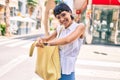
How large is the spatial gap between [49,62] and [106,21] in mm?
17887

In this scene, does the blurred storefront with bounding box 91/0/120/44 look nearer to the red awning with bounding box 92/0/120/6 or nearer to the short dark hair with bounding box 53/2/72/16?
the red awning with bounding box 92/0/120/6

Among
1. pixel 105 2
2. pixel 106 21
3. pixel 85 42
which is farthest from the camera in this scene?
pixel 85 42

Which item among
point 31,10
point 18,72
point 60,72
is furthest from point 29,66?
point 31,10

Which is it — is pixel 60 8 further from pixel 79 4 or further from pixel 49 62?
pixel 49 62

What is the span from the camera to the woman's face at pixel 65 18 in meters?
2.54

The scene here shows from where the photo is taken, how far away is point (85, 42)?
20.7 metres

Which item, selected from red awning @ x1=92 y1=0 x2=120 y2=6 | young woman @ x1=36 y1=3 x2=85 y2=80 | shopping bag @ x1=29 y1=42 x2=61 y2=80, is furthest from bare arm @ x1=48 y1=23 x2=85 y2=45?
red awning @ x1=92 y1=0 x2=120 y2=6

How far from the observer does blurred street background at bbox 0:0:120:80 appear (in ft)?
16.2

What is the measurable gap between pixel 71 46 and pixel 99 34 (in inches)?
721

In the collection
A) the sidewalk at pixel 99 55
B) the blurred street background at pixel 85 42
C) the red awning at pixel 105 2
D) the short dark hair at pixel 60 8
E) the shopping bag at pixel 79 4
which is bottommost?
the sidewalk at pixel 99 55

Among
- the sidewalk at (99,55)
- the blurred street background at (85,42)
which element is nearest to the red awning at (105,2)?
the blurred street background at (85,42)

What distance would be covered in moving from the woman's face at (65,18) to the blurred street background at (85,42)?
0.08m

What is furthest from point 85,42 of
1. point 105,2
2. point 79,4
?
point 79,4

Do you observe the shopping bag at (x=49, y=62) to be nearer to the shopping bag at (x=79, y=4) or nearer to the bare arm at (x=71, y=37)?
the bare arm at (x=71, y=37)
